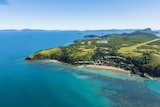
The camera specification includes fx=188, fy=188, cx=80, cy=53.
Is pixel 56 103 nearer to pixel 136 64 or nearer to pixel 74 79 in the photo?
pixel 74 79

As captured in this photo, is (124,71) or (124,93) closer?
(124,93)

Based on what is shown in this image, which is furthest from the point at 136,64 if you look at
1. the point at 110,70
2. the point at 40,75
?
the point at 40,75

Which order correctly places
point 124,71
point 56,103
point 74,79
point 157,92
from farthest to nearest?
point 124,71, point 74,79, point 157,92, point 56,103

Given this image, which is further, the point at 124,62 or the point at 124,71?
the point at 124,62

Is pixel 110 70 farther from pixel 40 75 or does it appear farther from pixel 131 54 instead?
pixel 40 75

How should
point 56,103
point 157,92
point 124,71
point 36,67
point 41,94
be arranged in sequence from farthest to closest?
point 36,67, point 124,71, point 157,92, point 41,94, point 56,103

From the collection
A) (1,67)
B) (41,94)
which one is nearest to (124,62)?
(41,94)

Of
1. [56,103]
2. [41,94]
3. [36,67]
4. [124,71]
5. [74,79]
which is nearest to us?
[56,103]

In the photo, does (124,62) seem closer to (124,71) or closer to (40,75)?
(124,71)

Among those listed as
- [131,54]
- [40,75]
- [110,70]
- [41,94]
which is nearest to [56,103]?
[41,94]
